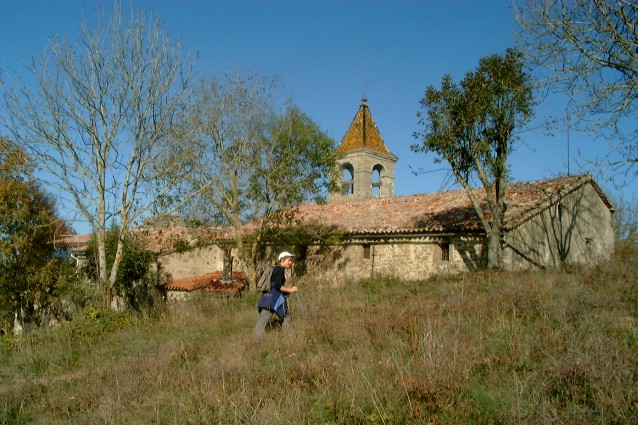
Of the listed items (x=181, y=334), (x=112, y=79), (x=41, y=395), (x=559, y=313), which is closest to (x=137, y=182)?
(x=112, y=79)

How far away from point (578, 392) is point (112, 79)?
11.2m

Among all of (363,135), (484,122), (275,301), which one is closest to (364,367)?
(275,301)

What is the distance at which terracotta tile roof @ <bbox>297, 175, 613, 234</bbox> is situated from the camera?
17547 mm

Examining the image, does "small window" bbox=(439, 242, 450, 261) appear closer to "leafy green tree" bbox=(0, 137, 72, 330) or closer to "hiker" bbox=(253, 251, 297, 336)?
"hiker" bbox=(253, 251, 297, 336)

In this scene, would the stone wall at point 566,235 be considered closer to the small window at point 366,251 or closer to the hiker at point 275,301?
the small window at point 366,251

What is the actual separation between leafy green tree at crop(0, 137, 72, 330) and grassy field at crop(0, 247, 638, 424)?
19.5 feet

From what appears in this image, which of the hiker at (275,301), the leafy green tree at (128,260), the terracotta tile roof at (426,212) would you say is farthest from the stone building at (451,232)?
the hiker at (275,301)

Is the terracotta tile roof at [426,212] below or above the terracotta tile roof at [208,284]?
above

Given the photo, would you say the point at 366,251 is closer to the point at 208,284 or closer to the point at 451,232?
the point at 451,232

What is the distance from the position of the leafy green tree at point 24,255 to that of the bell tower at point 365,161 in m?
14.4

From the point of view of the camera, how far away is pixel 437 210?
2000cm

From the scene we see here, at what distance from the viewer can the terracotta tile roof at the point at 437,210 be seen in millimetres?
17547

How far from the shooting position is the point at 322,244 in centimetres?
2114

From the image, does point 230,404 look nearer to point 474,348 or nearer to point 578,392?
point 474,348
